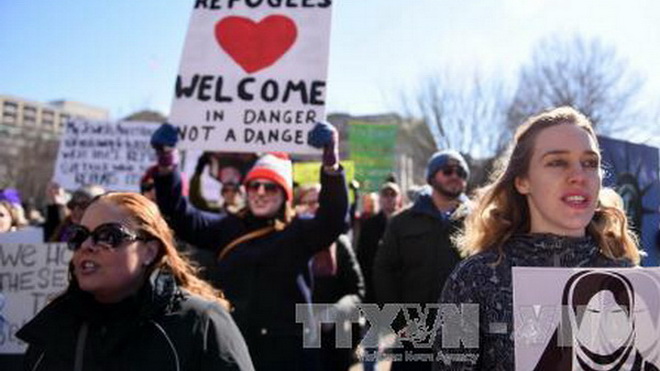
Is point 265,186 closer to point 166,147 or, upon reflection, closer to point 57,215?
point 166,147

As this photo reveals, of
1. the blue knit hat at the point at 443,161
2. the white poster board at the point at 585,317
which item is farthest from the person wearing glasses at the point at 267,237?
the white poster board at the point at 585,317

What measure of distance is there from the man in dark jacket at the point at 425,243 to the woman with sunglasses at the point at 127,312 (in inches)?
77.0

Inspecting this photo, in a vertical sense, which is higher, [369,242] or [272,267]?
[369,242]

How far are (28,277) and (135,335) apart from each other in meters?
2.68

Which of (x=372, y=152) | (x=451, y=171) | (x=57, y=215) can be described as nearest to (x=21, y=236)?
(x=57, y=215)

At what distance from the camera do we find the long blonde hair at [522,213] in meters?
2.09

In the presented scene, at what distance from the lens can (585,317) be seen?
168 centimetres

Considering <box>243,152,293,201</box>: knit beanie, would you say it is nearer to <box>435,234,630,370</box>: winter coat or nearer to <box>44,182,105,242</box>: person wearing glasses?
<box>44,182,105,242</box>: person wearing glasses

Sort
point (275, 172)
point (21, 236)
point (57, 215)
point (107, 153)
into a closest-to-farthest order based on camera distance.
→ point (275, 172)
point (21, 236)
point (57, 215)
point (107, 153)

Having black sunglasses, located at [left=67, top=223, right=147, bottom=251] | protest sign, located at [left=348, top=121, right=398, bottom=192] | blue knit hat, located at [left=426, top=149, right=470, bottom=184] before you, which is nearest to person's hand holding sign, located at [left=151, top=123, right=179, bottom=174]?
black sunglasses, located at [left=67, top=223, right=147, bottom=251]

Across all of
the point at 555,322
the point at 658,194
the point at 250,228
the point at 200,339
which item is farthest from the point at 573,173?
the point at 658,194

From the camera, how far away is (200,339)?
6.82ft

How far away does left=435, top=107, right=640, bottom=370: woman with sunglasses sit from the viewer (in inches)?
72.5

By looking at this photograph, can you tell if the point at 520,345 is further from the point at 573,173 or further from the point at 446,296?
the point at 573,173
